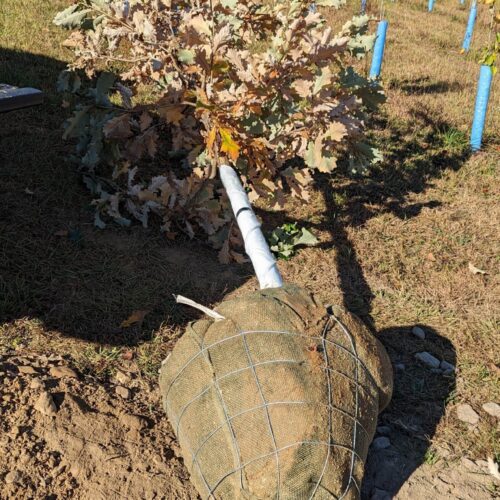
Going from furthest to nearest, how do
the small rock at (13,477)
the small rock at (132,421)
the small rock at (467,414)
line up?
the small rock at (467,414)
the small rock at (132,421)
the small rock at (13,477)

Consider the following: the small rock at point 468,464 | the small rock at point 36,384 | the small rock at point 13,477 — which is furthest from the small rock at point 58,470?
the small rock at point 468,464

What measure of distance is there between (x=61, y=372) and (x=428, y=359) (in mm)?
1900

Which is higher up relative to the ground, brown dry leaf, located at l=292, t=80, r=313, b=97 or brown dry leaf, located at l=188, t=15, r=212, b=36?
brown dry leaf, located at l=188, t=15, r=212, b=36

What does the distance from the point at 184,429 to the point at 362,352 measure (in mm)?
754

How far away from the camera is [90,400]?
2660 mm

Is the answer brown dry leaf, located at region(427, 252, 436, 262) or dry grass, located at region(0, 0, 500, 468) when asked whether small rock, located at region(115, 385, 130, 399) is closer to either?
dry grass, located at region(0, 0, 500, 468)

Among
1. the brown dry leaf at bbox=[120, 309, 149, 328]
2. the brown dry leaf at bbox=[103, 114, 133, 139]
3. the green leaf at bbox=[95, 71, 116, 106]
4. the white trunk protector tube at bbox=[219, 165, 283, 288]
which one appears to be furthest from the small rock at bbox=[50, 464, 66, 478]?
the green leaf at bbox=[95, 71, 116, 106]

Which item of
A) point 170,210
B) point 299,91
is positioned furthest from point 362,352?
point 170,210

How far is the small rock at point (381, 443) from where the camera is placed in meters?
2.77

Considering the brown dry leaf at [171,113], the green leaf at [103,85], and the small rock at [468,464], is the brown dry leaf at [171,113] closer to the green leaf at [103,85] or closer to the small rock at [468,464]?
the green leaf at [103,85]

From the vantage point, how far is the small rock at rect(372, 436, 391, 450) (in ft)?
9.10

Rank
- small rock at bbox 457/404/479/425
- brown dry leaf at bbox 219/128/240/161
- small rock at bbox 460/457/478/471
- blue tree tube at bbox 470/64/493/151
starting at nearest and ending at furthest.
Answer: small rock at bbox 460/457/478/471 → small rock at bbox 457/404/479/425 → brown dry leaf at bbox 219/128/240/161 → blue tree tube at bbox 470/64/493/151

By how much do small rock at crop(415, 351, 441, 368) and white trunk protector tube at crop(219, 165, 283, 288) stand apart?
0.97 metres

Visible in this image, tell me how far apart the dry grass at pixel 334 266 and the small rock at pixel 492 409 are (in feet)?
0.12
